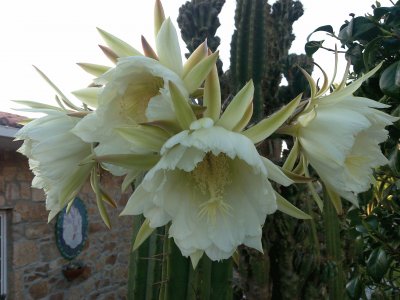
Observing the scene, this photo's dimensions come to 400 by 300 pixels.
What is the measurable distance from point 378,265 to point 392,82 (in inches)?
24.6

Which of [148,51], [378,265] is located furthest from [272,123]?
[378,265]

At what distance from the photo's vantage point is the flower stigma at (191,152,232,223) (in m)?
0.90

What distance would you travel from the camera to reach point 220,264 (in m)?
1.19

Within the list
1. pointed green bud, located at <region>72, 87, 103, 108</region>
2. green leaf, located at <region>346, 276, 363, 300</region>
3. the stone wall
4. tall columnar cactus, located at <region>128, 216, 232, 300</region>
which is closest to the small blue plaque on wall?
the stone wall

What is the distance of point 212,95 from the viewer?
0.88 m

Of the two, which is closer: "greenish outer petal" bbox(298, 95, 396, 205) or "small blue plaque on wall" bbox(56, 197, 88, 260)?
"greenish outer petal" bbox(298, 95, 396, 205)

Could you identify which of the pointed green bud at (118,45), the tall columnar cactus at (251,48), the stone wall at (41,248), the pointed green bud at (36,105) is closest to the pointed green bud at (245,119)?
the pointed green bud at (118,45)

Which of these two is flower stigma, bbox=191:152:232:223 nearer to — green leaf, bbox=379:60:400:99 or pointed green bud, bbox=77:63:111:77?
pointed green bud, bbox=77:63:111:77

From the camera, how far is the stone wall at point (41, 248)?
4.11 metres

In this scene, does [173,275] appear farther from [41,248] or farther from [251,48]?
[41,248]

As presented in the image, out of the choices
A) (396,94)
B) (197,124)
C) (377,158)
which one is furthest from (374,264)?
(197,124)

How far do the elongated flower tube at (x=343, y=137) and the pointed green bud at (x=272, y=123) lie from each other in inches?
3.5

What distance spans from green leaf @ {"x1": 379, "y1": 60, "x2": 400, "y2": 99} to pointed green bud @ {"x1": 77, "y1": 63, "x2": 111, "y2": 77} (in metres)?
0.79

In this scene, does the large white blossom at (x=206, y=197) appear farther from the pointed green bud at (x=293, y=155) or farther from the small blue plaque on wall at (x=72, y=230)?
the small blue plaque on wall at (x=72, y=230)
